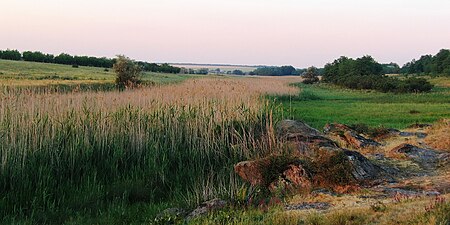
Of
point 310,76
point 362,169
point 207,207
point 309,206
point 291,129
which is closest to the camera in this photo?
point 309,206

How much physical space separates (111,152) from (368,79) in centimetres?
5350

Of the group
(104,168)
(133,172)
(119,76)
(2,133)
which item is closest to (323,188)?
(133,172)

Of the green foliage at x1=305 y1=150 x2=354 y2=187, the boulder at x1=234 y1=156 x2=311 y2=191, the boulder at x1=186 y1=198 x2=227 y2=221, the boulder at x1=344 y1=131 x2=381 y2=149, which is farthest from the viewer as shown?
the boulder at x1=344 y1=131 x2=381 y2=149

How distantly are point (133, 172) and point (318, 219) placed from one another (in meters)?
4.57

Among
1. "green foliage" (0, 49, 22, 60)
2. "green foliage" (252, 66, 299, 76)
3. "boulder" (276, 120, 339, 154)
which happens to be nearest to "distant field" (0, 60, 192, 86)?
"boulder" (276, 120, 339, 154)

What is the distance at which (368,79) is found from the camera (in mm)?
58188

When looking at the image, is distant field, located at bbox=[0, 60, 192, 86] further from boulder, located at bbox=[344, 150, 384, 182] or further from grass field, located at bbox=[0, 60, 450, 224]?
boulder, located at bbox=[344, 150, 384, 182]

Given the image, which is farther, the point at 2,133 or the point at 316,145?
the point at 316,145

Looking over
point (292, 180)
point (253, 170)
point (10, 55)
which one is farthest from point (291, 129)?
point (10, 55)

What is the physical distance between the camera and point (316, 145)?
9219 millimetres

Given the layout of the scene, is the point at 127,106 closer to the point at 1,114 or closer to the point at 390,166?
the point at 1,114

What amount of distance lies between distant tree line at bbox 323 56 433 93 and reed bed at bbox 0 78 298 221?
140 feet

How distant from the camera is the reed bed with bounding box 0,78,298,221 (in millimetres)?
7367

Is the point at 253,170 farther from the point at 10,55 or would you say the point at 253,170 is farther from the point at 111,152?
the point at 10,55
